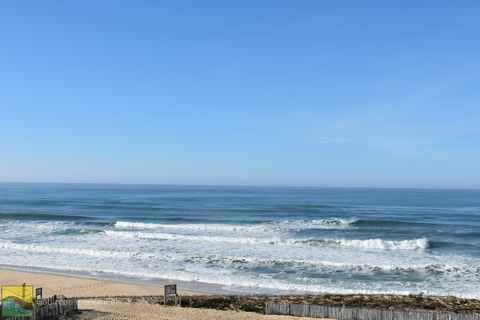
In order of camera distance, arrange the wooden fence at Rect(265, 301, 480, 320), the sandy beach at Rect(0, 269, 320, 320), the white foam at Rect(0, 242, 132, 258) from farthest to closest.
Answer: the white foam at Rect(0, 242, 132, 258)
the sandy beach at Rect(0, 269, 320, 320)
the wooden fence at Rect(265, 301, 480, 320)

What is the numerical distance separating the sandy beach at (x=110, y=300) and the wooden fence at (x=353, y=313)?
0.46 m

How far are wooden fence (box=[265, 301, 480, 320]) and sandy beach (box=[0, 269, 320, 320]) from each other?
18.1 inches

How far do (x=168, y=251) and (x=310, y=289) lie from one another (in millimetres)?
12160

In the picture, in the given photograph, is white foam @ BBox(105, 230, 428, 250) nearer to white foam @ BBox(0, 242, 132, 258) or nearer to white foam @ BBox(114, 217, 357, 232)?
white foam @ BBox(114, 217, 357, 232)

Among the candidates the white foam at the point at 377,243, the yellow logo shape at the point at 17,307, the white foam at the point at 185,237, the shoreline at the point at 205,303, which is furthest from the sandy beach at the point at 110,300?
the white foam at the point at 377,243

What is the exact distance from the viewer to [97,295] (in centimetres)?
1917

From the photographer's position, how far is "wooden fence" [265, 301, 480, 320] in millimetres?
13508

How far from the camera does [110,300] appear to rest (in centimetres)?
1730

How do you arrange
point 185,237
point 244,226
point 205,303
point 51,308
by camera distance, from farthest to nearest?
1. point 244,226
2. point 185,237
3. point 205,303
4. point 51,308

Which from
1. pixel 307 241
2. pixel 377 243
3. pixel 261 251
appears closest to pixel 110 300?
pixel 261 251

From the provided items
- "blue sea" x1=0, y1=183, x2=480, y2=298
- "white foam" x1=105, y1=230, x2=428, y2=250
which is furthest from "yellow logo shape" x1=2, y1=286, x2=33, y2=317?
"white foam" x1=105, y1=230, x2=428, y2=250

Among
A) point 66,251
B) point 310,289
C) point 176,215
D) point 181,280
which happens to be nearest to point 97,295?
point 181,280

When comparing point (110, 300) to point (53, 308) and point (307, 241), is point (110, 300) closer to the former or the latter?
point (53, 308)

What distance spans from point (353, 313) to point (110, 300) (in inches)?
348
